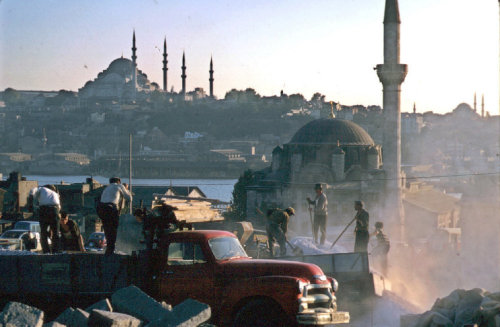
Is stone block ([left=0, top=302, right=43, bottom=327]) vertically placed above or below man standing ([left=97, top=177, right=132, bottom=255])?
below

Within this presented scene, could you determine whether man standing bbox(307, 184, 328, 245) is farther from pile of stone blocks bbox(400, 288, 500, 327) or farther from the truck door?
the truck door

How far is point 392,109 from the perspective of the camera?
4422 cm

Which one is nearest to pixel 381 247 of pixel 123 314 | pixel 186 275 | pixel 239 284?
pixel 186 275

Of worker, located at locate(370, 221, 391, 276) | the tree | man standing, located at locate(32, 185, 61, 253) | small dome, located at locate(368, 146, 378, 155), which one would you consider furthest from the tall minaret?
man standing, located at locate(32, 185, 61, 253)

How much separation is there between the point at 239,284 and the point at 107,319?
184 centimetres

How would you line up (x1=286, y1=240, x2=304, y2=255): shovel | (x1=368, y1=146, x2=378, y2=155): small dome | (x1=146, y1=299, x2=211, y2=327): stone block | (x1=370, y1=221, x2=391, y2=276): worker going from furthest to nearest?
(x1=368, y1=146, x2=378, y2=155): small dome < (x1=370, y1=221, x2=391, y2=276): worker < (x1=286, y1=240, x2=304, y2=255): shovel < (x1=146, y1=299, x2=211, y2=327): stone block

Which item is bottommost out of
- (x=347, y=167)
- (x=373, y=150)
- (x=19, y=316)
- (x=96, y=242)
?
(x=96, y=242)

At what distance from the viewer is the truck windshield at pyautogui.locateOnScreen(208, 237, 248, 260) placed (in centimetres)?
984

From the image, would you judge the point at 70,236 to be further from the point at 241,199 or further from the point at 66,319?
the point at 241,199

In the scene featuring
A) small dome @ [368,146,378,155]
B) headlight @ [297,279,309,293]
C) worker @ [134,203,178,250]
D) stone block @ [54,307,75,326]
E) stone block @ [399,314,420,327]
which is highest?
small dome @ [368,146,378,155]

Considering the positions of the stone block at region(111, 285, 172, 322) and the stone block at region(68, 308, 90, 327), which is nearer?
the stone block at region(68, 308, 90, 327)

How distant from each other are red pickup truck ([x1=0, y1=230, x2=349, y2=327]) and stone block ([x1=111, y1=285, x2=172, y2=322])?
882 mm

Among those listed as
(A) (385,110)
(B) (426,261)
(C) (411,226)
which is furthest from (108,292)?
(C) (411,226)

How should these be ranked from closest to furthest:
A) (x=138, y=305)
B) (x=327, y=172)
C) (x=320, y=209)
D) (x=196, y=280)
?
(x=138, y=305)
(x=196, y=280)
(x=320, y=209)
(x=327, y=172)
